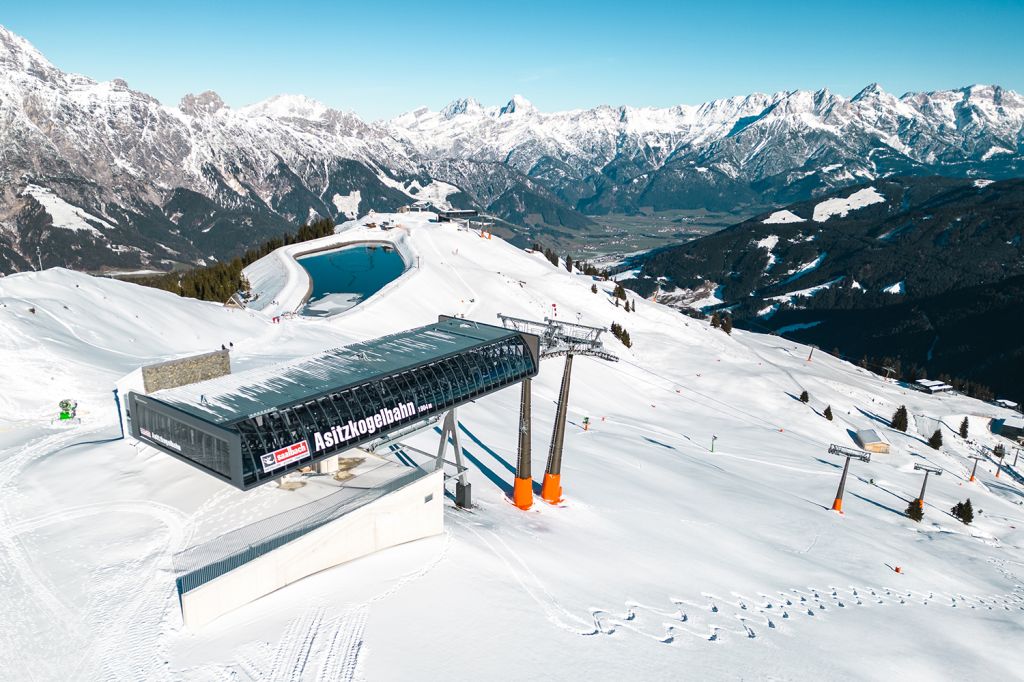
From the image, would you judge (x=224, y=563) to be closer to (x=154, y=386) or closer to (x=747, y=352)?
(x=154, y=386)

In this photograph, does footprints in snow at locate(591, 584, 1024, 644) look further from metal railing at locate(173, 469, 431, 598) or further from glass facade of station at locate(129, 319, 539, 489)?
glass facade of station at locate(129, 319, 539, 489)

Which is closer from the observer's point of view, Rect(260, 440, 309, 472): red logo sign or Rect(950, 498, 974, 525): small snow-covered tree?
Rect(260, 440, 309, 472): red logo sign

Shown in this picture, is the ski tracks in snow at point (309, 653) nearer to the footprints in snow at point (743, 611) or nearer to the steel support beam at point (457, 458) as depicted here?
the footprints in snow at point (743, 611)

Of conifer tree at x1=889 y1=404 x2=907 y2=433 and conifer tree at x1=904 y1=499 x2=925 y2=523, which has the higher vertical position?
conifer tree at x1=904 y1=499 x2=925 y2=523

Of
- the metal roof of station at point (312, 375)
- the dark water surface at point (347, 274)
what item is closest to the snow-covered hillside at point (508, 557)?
the metal roof of station at point (312, 375)

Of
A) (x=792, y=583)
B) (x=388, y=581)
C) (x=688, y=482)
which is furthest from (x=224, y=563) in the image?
(x=688, y=482)

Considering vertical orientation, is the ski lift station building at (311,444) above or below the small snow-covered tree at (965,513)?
above

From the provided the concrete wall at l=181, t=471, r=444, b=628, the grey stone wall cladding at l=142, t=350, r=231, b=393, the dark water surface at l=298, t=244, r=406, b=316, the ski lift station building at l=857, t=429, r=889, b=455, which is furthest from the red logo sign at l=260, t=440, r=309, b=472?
the ski lift station building at l=857, t=429, r=889, b=455

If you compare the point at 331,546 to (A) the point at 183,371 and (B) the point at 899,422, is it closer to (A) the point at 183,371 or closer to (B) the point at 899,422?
(A) the point at 183,371
